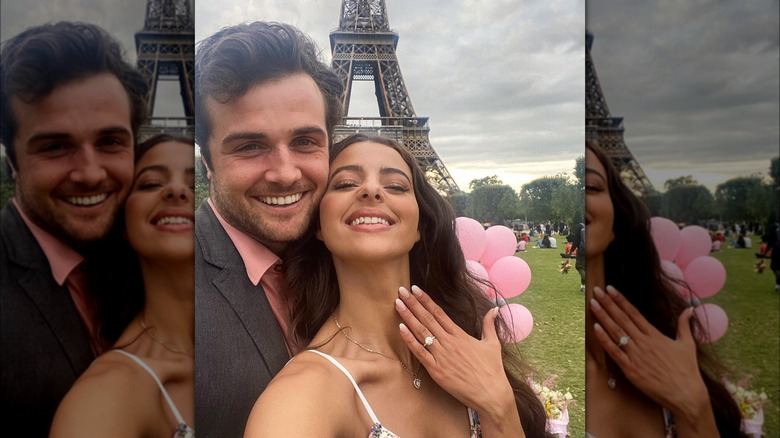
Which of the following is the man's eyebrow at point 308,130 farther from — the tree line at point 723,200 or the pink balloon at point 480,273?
the tree line at point 723,200

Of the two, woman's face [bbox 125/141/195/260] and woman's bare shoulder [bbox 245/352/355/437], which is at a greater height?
woman's face [bbox 125/141/195/260]

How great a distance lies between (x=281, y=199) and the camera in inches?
131

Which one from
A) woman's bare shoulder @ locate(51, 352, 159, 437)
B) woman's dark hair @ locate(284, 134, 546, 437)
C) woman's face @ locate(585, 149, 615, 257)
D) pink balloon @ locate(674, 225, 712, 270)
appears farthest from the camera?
woman's face @ locate(585, 149, 615, 257)

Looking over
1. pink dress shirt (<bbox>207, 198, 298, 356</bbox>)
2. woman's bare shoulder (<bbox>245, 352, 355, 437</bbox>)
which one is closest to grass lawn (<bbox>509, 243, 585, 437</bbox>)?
woman's bare shoulder (<bbox>245, 352, 355, 437</bbox>)

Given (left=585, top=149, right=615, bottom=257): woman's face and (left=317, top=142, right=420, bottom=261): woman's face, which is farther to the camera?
(left=585, top=149, right=615, bottom=257): woman's face

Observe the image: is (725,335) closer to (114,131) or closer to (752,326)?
(752,326)

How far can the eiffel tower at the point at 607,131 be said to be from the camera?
3.52 meters

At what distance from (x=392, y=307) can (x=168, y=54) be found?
1638 mm

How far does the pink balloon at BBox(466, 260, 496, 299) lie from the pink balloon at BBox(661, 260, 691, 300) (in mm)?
888

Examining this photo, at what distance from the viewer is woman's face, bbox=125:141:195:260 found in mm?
3389

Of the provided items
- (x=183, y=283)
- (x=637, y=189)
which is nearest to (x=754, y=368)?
(x=637, y=189)

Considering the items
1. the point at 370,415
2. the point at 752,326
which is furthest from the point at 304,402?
the point at 752,326

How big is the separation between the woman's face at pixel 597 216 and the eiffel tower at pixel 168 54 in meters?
2.04

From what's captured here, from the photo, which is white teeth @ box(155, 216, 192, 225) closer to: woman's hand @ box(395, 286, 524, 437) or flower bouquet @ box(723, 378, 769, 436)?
woman's hand @ box(395, 286, 524, 437)
